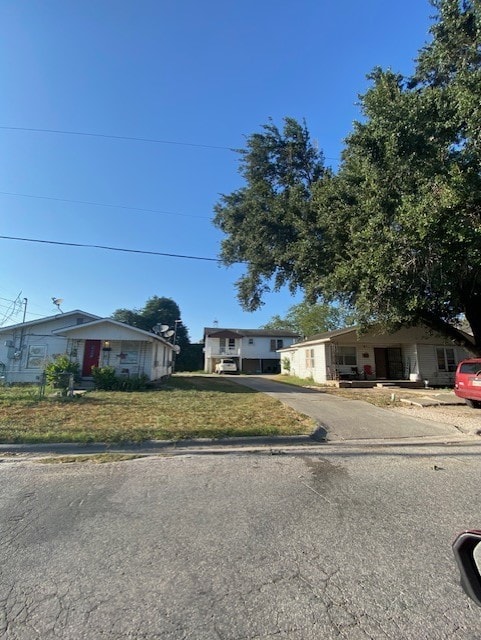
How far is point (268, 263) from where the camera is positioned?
1947 centimetres

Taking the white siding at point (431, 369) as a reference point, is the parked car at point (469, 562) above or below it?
below

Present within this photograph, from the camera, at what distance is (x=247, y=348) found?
47.8 meters

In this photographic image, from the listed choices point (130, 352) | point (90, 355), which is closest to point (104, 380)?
point (130, 352)

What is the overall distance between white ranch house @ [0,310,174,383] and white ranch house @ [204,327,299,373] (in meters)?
24.8

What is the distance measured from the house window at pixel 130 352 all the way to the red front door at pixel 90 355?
4.42ft

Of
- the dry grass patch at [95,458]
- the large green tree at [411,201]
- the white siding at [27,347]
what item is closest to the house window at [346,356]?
the large green tree at [411,201]

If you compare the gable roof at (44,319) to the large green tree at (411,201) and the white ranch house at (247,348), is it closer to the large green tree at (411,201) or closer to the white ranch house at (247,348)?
the large green tree at (411,201)

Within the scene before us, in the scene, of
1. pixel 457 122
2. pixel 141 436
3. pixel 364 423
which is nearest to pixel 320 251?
pixel 457 122

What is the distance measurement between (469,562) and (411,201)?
11.6 m

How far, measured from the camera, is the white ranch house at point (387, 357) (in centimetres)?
2569

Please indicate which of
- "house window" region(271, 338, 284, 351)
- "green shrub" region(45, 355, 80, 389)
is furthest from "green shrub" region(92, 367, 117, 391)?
"house window" region(271, 338, 284, 351)

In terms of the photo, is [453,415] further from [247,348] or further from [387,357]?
[247,348]

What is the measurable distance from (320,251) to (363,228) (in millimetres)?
2802

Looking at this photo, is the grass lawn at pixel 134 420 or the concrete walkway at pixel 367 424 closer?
the grass lawn at pixel 134 420
